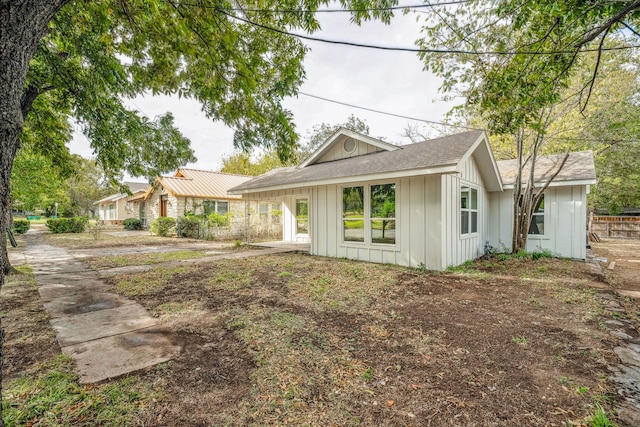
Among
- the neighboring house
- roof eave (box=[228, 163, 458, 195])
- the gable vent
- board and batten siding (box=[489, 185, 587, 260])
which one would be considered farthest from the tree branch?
the neighboring house

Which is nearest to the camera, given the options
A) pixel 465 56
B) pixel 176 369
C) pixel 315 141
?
pixel 176 369

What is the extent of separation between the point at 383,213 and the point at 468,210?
2793 mm

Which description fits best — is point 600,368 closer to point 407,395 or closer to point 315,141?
point 407,395

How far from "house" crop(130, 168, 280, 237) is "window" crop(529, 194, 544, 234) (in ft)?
41.4

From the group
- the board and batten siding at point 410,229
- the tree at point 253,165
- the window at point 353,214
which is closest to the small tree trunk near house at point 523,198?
the board and batten siding at point 410,229

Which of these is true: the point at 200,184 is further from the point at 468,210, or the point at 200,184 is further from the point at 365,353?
the point at 365,353

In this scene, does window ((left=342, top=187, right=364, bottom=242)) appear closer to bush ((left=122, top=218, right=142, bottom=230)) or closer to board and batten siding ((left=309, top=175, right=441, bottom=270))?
board and batten siding ((left=309, top=175, right=441, bottom=270))

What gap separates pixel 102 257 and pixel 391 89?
12.5 m

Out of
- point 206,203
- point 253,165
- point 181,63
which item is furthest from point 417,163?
point 253,165

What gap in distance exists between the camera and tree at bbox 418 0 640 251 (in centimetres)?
361

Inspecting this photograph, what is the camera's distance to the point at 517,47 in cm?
441

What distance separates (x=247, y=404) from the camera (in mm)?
2242

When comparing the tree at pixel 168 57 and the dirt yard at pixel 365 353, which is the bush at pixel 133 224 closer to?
the tree at pixel 168 57

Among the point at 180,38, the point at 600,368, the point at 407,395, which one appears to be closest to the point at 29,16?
the point at 180,38
